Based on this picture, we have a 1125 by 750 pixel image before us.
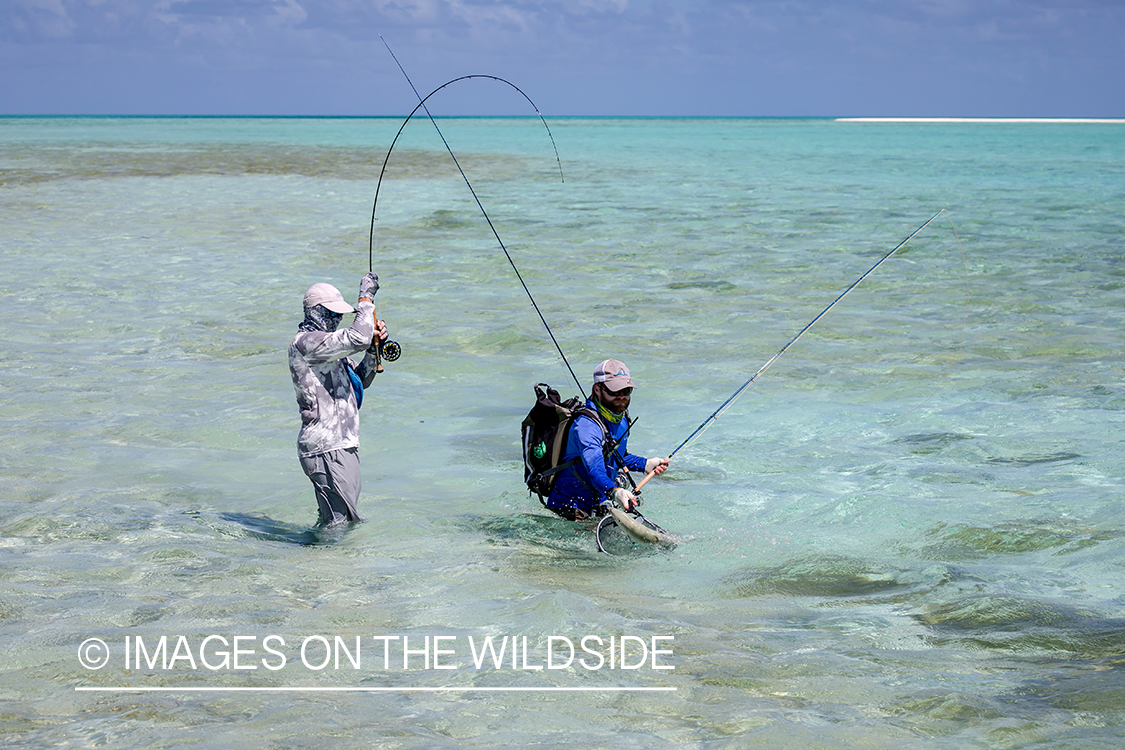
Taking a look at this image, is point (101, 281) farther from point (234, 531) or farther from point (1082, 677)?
point (1082, 677)

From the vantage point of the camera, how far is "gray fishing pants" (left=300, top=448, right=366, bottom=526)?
629 cm

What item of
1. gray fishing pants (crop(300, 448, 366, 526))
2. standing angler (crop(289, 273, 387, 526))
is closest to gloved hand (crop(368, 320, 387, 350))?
standing angler (crop(289, 273, 387, 526))

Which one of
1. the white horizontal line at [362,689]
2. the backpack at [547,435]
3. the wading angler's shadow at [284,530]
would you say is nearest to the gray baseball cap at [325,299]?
the backpack at [547,435]

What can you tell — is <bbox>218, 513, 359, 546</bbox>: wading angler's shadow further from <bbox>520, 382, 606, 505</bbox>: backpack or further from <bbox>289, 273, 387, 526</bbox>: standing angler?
<bbox>520, 382, 606, 505</bbox>: backpack

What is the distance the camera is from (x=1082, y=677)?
462 centimetres

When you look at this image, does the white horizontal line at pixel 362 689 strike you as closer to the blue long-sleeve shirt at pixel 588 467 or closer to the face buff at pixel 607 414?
the blue long-sleeve shirt at pixel 588 467

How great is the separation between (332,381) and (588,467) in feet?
5.12

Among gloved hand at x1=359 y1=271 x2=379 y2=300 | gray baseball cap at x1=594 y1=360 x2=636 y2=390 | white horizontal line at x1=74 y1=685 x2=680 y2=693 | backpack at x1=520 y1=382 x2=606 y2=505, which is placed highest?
gloved hand at x1=359 y1=271 x2=379 y2=300

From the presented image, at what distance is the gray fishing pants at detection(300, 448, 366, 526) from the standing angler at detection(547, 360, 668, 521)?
1.20 m

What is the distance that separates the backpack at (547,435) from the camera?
641cm

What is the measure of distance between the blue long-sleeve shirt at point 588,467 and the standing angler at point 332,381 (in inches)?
48.4

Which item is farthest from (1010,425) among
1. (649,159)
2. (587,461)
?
(649,159)

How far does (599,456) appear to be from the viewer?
616 cm

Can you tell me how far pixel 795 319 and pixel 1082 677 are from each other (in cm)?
1061
